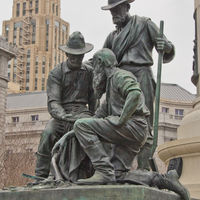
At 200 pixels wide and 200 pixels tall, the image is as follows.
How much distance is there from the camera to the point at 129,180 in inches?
285

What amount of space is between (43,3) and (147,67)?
13412 cm

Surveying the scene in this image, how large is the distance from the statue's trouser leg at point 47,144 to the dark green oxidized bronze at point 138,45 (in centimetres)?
130

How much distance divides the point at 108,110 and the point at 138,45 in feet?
3.99

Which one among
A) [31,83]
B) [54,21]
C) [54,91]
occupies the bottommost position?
[54,91]

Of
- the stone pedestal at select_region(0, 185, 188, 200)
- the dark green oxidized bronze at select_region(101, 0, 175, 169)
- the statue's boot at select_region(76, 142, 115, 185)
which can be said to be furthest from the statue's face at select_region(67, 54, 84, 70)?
the stone pedestal at select_region(0, 185, 188, 200)

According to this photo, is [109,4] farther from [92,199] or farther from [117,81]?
[92,199]

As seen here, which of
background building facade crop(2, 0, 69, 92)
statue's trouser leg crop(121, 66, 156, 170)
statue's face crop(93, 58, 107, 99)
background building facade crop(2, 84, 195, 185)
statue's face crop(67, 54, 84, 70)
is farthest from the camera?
background building facade crop(2, 0, 69, 92)

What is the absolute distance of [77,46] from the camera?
8.51 meters

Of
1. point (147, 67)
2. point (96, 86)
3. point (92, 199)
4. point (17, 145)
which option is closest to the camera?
point (92, 199)

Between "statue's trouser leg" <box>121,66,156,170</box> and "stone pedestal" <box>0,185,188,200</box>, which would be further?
"statue's trouser leg" <box>121,66,156,170</box>

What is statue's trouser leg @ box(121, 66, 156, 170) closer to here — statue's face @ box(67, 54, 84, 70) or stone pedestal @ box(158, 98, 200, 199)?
statue's face @ box(67, 54, 84, 70)

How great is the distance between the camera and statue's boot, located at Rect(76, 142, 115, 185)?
23.2ft

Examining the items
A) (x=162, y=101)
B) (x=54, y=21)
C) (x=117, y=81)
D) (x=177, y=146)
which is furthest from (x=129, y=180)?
(x=54, y=21)

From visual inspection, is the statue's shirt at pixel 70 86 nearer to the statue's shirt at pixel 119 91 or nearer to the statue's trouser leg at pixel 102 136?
the statue's shirt at pixel 119 91
